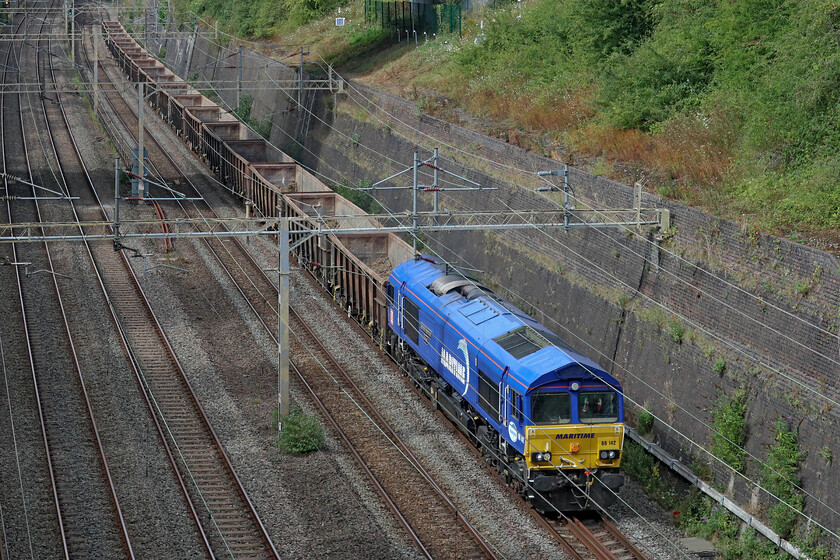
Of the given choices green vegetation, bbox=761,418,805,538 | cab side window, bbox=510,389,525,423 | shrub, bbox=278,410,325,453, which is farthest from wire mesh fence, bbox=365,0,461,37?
green vegetation, bbox=761,418,805,538

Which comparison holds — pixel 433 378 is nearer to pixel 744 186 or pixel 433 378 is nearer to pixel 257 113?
pixel 744 186

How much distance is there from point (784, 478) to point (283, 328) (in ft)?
34.6

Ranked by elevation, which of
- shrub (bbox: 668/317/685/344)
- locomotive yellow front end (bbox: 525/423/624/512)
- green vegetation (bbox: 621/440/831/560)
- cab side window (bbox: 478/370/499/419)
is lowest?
green vegetation (bbox: 621/440/831/560)

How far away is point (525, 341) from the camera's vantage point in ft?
63.0

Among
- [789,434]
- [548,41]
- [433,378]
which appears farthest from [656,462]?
[548,41]

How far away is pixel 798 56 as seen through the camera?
79.4 ft

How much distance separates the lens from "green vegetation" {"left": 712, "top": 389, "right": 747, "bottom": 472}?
19375 mm

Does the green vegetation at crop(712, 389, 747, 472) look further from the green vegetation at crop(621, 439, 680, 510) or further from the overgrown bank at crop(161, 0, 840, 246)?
the overgrown bank at crop(161, 0, 840, 246)

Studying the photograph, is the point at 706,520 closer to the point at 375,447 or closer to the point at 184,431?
the point at 375,447

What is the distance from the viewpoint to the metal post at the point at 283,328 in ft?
69.8

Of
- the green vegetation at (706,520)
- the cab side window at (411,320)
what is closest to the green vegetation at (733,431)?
the green vegetation at (706,520)

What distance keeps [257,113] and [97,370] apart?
118ft

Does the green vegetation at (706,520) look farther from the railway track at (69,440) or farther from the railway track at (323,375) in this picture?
the railway track at (69,440)

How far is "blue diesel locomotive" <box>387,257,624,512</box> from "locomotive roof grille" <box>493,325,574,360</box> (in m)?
0.02
